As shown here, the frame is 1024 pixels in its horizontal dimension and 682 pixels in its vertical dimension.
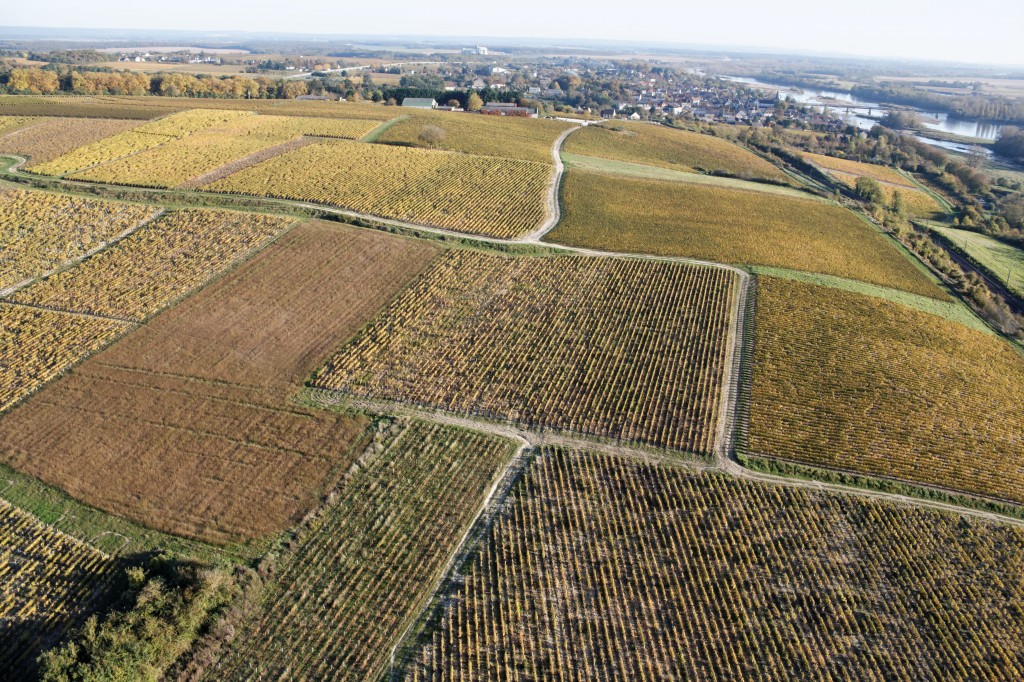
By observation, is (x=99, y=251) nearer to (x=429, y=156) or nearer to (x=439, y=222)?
(x=439, y=222)

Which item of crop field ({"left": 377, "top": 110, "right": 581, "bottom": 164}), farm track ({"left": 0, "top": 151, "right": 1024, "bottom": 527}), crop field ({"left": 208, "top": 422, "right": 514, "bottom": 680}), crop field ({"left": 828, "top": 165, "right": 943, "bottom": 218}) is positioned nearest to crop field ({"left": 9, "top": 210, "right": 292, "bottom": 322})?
farm track ({"left": 0, "top": 151, "right": 1024, "bottom": 527})

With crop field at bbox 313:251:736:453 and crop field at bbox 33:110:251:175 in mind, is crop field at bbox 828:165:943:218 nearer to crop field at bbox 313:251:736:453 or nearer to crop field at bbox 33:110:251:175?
crop field at bbox 313:251:736:453

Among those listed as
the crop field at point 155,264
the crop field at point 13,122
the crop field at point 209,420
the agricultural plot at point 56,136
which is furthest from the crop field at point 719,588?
the crop field at point 13,122

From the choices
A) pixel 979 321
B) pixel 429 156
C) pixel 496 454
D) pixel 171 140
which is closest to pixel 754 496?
pixel 496 454

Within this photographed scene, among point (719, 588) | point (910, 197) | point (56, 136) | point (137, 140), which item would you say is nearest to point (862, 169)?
point (910, 197)

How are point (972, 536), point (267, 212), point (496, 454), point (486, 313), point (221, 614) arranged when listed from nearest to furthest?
point (221, 614) → point (972, 536) → point (496, 454) → point (486, 313) → point (267, 212)

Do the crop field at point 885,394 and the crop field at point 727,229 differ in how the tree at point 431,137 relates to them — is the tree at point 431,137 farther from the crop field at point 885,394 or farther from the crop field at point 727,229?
the crop field at point 885,394
